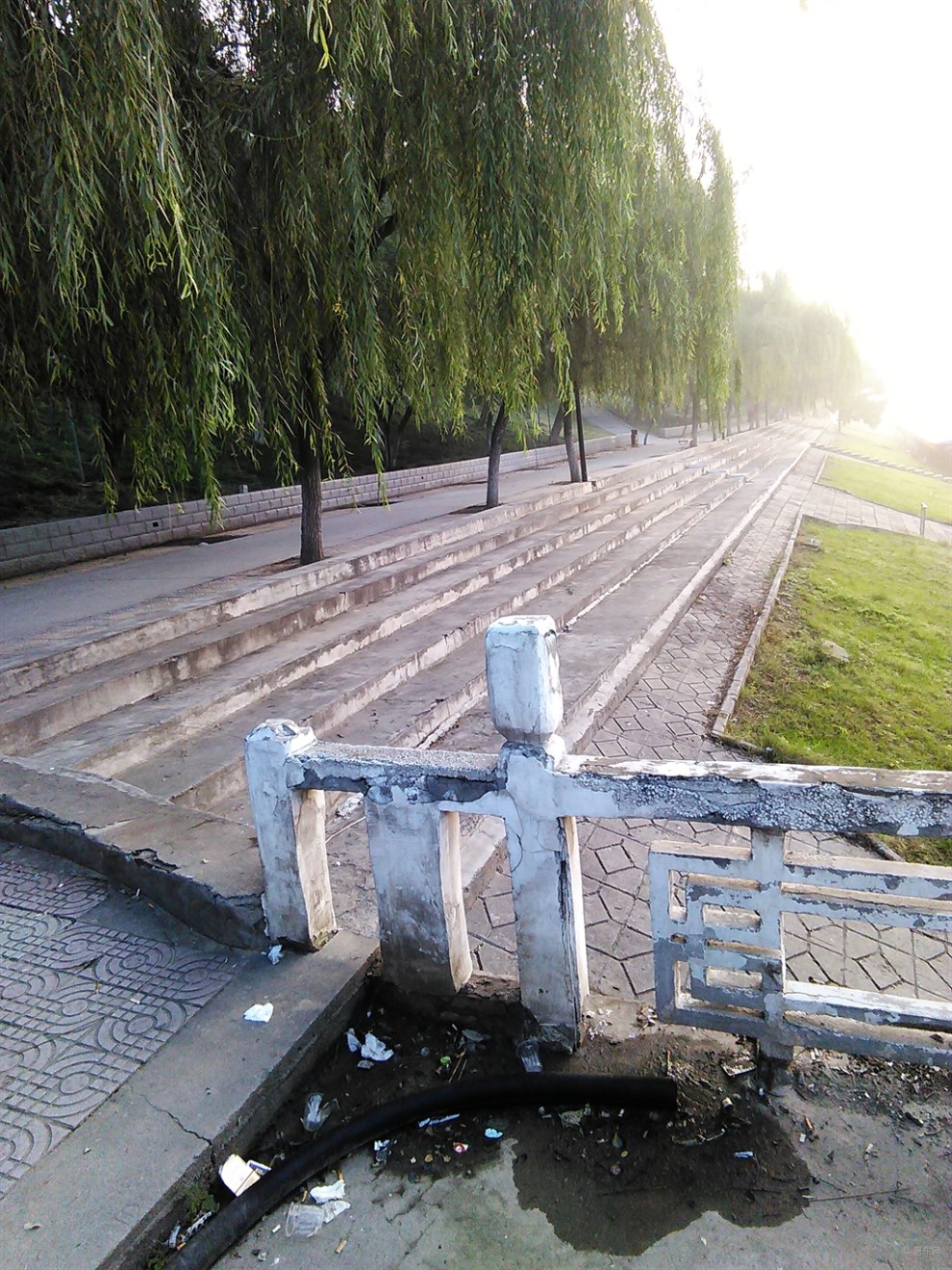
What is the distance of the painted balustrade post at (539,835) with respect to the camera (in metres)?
2.00

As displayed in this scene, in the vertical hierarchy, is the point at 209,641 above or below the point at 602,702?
above

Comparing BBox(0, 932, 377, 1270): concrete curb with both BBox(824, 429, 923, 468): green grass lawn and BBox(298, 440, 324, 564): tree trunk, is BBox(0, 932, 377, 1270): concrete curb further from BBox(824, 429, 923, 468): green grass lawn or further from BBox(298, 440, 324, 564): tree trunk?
BBox(824, 429, 923, 468): green grass lawn

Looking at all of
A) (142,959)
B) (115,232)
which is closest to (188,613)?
(115,232)

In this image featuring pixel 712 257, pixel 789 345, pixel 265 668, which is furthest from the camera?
pixel 789 345

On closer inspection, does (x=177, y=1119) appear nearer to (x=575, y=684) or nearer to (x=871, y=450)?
(x=575, y=684)

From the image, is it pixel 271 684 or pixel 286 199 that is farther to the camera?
pixel 271 684

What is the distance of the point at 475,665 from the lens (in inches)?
251

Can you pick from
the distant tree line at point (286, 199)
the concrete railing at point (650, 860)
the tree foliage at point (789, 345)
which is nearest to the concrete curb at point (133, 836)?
the concrete railing at point (650, 860)

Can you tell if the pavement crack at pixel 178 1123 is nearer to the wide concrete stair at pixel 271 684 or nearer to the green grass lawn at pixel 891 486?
the wide concrete stair at pixel 271 684

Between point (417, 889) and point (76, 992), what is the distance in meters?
1.21

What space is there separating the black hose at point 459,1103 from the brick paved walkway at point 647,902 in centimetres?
72

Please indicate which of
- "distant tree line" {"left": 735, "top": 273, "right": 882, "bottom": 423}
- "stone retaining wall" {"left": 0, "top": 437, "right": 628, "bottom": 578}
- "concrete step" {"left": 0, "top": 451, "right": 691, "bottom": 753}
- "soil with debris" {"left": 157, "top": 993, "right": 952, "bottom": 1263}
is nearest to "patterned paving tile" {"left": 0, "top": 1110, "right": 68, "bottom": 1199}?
"soil with debris" {"left": 157, "top": 993, "right": 952, "bottom": 1263}

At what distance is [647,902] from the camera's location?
3.66m

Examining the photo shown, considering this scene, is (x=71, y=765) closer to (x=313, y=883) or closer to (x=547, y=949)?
(x=313, y=883)
